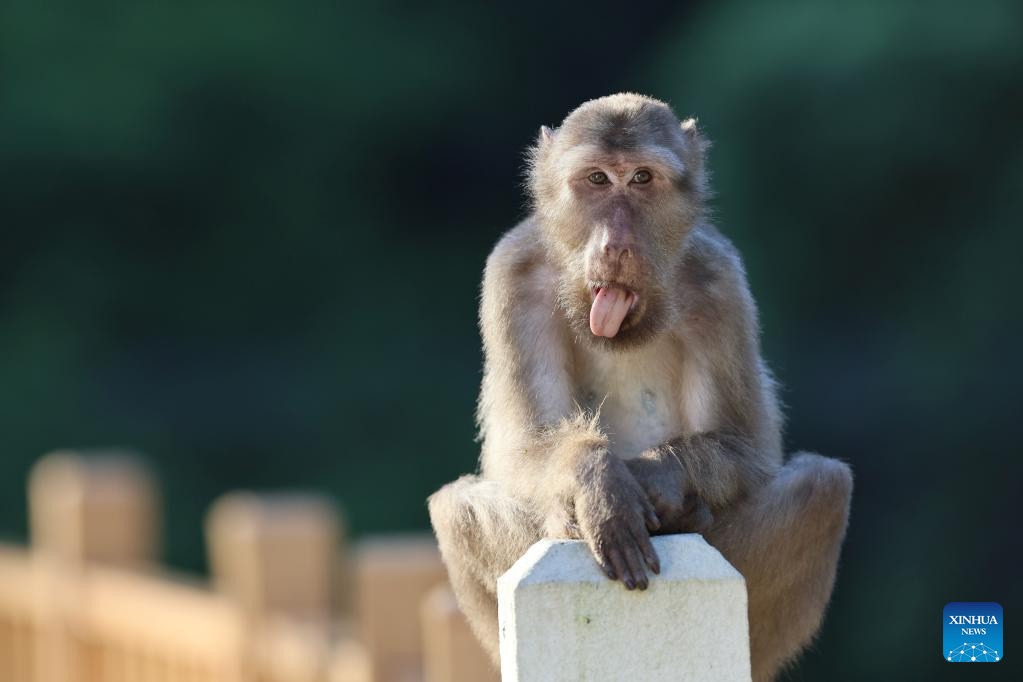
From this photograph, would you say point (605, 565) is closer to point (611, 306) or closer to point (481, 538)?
point (611, 306)

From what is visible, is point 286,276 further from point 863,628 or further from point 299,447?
point 863,628

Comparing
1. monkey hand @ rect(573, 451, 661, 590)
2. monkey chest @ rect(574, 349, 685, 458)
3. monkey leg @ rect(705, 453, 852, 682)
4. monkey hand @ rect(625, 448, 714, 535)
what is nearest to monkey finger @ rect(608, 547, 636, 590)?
monkey hand @ rect(573, 451, 661, 590)

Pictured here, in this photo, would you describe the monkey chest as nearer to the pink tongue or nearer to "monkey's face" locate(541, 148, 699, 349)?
"monkey's face" locate(541, 148, 699, 349)

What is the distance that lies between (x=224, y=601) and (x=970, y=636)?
448cm

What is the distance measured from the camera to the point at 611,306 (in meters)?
3.97

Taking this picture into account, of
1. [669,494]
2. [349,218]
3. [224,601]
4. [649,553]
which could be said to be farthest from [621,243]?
[349,218]

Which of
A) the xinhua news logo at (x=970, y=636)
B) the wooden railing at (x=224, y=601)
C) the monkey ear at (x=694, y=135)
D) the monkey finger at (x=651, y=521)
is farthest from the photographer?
the wooden railing at (x=224, y=601)

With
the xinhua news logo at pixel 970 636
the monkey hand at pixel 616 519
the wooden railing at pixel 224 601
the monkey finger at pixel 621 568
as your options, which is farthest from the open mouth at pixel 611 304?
the wooden railing at pixel 224 601

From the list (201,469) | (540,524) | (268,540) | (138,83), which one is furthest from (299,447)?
(540,524)

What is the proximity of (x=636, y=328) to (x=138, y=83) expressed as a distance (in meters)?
11.7

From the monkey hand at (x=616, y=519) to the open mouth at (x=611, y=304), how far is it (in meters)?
0.30

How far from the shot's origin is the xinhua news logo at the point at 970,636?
15.5ft

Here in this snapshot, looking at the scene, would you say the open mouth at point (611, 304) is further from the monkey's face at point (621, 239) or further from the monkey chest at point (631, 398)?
the monkey chest at point (631, 398)

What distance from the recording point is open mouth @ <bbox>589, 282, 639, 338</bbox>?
396 cm
